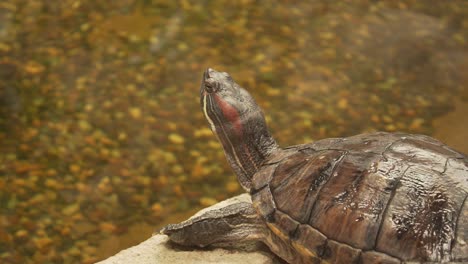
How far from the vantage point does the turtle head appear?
8.77ft

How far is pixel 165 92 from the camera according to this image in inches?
166

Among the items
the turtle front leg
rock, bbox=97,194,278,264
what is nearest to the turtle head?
the turtle front leg

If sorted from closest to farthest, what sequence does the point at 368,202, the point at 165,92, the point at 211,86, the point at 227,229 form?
the point at 368,202 < the point at 227,229 < the point at 211,86 < the point at 165,92

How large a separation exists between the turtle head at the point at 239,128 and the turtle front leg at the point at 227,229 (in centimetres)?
17


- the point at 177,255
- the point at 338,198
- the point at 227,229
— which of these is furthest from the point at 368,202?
the point at 177,255

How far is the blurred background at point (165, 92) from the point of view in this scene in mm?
A: 3510

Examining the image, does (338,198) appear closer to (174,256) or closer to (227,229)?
(227,229)

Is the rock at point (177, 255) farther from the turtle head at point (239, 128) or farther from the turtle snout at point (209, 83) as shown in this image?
the turtle snout at point (209, 83)

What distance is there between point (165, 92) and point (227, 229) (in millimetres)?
1806

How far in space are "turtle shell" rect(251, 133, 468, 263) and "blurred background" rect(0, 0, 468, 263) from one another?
1228 millimetres

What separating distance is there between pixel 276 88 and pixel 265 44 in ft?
1.65

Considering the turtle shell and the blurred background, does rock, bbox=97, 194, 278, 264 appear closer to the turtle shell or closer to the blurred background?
the turtle shell

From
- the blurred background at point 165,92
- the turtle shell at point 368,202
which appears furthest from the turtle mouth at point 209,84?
the blurred background at point 165,92

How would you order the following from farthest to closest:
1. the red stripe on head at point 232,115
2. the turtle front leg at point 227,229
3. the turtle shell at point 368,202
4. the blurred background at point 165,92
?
the blurred background at point 165,92 < the red stripe on head at point 232,115 < the turtle front leg at point 227,229 < the turtle shell at point 368,202
